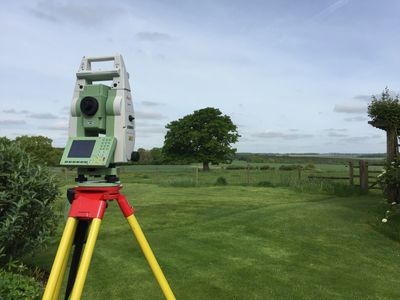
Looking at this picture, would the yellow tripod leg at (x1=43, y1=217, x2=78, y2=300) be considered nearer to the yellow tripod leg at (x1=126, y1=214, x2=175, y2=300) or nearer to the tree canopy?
the yellow tripod leg at (x1=126, y1=214, x2=175, y2=300)

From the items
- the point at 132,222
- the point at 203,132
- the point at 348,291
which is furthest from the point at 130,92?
the point at 203,132

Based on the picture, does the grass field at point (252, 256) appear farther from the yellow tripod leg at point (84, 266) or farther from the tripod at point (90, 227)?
the yellow tripod leg at point (84, 266)

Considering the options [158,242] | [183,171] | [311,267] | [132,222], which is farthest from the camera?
[183,171]

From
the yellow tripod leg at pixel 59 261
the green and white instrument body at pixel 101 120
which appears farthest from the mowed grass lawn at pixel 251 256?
the green and white instrument body at pixel 101 120

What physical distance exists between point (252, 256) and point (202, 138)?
50769 millimetres

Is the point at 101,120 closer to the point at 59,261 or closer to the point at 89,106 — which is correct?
the point at 89,106

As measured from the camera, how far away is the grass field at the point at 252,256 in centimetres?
551

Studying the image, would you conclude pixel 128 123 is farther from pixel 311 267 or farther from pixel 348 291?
pixel 311 267

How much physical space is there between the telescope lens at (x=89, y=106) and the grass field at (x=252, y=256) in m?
3.11

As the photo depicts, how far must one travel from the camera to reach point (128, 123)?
10.0 ft

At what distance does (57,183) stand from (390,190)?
9613mm

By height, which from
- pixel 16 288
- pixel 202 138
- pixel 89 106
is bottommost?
pixel 16 288

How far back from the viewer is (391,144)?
41.9 ft

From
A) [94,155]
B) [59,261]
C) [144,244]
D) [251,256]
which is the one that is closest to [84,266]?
[59,261]
